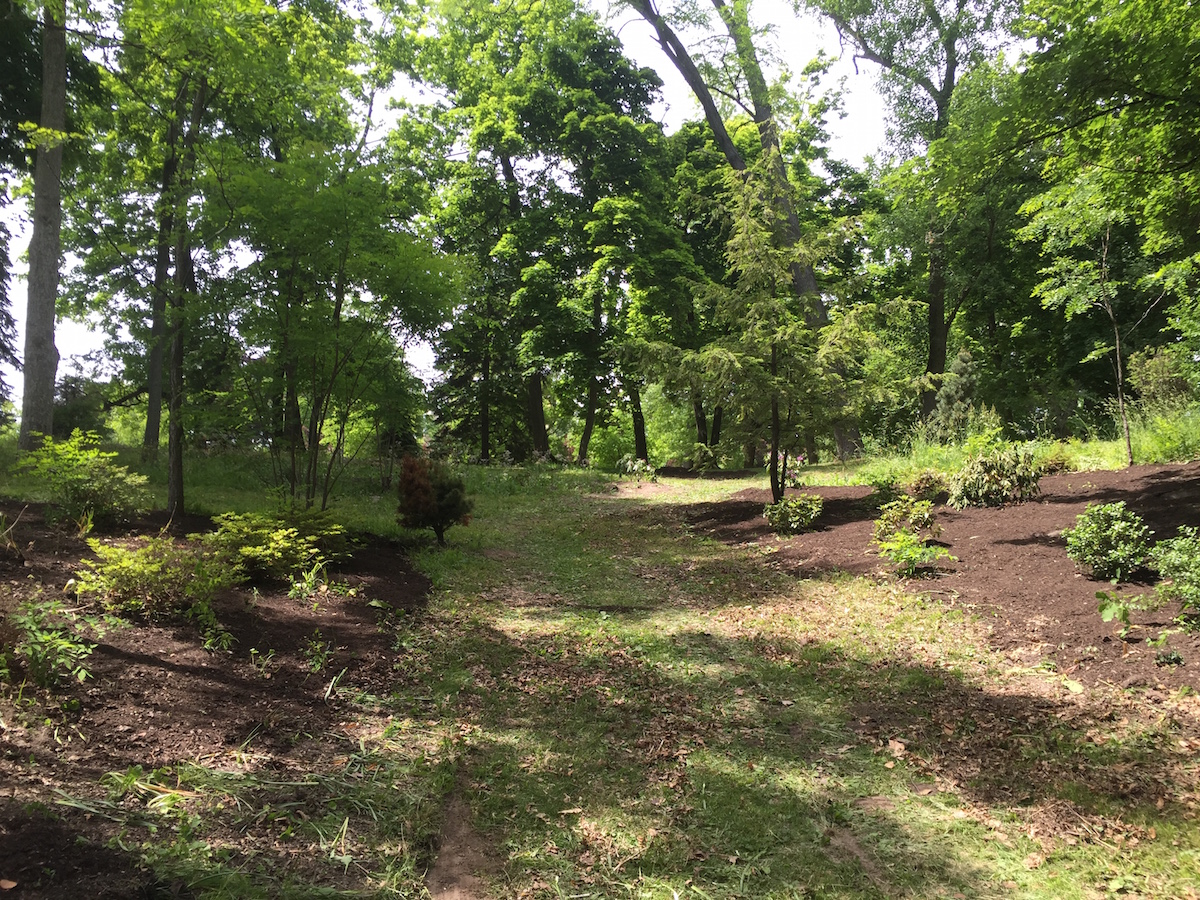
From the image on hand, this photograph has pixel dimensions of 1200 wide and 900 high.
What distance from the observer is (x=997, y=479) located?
26.7ft

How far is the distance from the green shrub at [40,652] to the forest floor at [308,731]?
8 centimetres

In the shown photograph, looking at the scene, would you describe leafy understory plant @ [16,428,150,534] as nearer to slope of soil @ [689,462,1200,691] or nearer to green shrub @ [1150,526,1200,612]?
slope of soil @ [689,462,1200,691]

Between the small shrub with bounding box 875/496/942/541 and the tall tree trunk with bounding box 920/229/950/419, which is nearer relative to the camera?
the small shrub with bounding box 875/496/942/541

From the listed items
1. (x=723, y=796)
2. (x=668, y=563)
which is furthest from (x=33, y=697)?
(x=668, y=563)

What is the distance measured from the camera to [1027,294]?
69.1ft

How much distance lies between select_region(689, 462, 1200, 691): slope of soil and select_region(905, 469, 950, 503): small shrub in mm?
663

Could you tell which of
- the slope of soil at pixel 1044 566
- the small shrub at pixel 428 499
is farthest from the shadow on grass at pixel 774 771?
the small shrub at pixel 428 499

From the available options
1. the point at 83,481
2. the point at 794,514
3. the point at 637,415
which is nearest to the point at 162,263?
the point at 83,481

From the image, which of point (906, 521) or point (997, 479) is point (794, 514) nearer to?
point (906, 521)

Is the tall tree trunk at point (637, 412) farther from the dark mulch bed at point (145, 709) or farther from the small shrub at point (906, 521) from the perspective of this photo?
the dark mulch bed at point (145, 709)

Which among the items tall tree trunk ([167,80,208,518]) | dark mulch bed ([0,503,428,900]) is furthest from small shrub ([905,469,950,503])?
tall tree trunk ([167,80,208,518])

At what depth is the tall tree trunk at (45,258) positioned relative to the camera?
9.43 m

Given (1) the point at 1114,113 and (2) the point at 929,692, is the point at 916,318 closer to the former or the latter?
(1) the point at 1114,113

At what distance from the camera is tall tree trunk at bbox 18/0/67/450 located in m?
9.43
